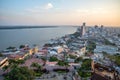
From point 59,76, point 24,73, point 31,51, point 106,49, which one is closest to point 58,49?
point 31,51

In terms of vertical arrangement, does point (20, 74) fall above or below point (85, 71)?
above

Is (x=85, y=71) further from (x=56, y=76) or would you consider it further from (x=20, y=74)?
(x=20, y=74)

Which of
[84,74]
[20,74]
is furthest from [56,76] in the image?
[20,74]

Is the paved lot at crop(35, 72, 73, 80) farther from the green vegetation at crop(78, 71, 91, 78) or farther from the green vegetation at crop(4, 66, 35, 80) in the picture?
the green vegetation at crop(4, 66, 35, 80)

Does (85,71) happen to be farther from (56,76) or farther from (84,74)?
(56,76)

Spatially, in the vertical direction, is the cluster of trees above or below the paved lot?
above

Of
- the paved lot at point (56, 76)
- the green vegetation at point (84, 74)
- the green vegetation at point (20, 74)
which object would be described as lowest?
the paved lot at point (56, 76)

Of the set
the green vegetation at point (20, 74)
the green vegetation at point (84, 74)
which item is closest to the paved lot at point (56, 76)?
the green vegetation at point (84, 74)

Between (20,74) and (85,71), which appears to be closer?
(20,74)

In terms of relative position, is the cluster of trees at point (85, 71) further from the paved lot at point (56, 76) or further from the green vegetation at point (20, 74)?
the green vegetation at point (20, 74)

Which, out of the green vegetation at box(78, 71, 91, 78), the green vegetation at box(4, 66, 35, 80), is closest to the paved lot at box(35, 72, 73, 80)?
the green vegetation at box(78, 71, 91, 78)

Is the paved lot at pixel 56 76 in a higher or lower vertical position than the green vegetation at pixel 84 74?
lower
